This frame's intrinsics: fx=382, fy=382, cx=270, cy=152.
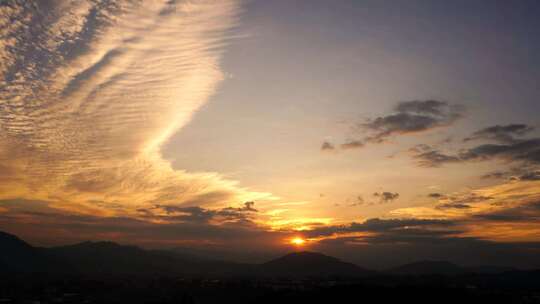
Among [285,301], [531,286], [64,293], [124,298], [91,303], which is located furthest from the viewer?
[531,286]

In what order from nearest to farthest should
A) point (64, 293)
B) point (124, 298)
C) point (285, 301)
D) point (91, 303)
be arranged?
point (285, 301)
point (91, 303)
point (124, 298)
point (64, 293)

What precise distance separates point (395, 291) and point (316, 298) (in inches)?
1032

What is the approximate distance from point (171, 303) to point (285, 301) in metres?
36.1

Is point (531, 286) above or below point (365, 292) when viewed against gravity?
below

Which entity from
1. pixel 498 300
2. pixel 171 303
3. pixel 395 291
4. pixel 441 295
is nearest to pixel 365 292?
pixel 395 291

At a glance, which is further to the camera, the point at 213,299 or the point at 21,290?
the point at 21,290

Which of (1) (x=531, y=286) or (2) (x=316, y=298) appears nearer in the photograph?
(2) (x=316, y=298)

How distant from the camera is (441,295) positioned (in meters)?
118

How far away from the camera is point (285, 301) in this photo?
110438 mm

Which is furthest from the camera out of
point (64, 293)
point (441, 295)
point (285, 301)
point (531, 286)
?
point (531, 286)

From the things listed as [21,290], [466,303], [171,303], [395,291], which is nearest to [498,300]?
[466,303]

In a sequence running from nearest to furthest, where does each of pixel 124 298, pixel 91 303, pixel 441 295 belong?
pixel 441 295, pixel 91 303, pixel 124 298

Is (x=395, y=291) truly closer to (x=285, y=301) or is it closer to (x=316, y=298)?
(x=316, y=298)

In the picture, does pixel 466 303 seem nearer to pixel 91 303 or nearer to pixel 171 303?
pixel 171 303
